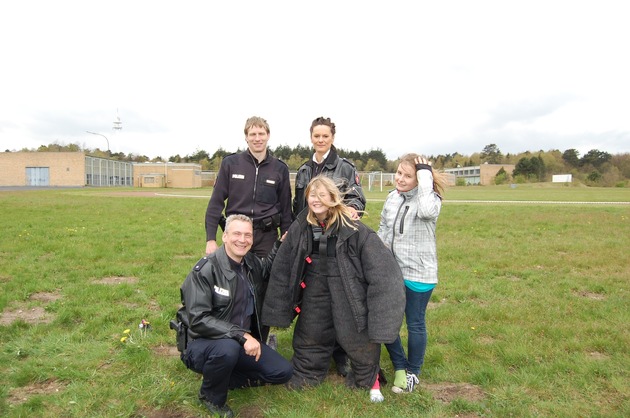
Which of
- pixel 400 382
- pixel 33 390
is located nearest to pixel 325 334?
pixel 400 382

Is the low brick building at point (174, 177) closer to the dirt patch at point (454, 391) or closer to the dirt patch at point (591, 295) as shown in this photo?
the dirt patch at point (591, 295)

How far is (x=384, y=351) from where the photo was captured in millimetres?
4586

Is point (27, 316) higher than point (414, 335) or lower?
lower

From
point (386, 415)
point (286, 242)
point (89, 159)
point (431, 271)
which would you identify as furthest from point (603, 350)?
point (89, 159)

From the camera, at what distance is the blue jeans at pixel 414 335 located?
377cm

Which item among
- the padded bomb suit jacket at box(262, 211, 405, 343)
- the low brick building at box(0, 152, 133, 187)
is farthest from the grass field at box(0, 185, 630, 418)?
the low brick building at box(0, 152, 133, 187)

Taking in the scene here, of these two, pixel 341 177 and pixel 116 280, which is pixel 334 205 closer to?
pixel 341 177

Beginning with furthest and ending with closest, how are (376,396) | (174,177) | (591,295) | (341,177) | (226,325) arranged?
1. (174,177)
2. (591,295)
3. (341,177)
4. (376,396)
5. (226,325)

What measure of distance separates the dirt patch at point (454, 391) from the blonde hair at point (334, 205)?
153 centimetres

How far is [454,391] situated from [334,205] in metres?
1.83

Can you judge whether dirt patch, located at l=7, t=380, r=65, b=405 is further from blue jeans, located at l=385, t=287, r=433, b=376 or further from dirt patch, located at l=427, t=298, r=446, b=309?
dirt patch, located at l=427, t=298, r=446, b=309

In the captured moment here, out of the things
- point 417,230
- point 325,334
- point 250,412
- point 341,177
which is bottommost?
point 250,412

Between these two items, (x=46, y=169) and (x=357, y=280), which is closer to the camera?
(x=357, y=280)

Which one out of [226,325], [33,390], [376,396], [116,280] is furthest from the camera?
[116,280]
